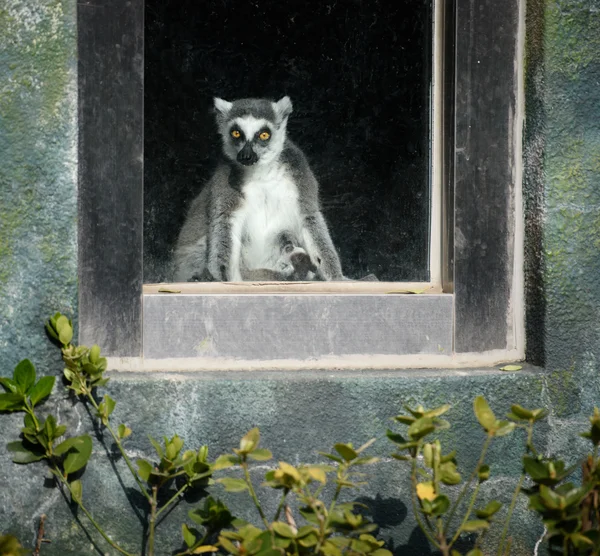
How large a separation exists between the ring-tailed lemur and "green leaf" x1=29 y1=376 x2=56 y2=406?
771mm

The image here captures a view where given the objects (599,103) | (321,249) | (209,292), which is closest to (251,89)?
(321,249)

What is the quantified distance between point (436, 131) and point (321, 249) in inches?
25.3

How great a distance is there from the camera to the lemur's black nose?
355cm

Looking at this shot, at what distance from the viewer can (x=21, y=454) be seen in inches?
101

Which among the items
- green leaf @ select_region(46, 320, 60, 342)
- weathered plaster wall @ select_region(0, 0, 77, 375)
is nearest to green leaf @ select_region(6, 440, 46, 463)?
weathered plaster wall @ select_region(0, 0, 77, 375)

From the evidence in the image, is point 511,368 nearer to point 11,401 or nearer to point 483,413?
point 483,413

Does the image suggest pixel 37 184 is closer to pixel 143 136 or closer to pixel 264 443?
pixel 143 136

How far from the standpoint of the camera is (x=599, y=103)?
2.92 metres

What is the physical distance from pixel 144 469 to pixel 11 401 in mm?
435

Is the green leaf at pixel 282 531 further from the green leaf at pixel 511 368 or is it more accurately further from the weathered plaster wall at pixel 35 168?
the green leaf at pixel 511 368

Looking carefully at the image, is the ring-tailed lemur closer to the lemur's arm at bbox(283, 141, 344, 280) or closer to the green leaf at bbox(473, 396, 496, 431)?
the lemur's arm at bbox(283, 141, 344, 280)

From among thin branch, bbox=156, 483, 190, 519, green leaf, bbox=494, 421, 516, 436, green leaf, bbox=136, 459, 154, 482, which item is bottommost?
thin branch, bbox=156, 483, 190, 519

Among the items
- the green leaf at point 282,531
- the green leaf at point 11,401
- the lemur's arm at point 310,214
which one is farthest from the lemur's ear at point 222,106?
the green leaf at point 282,531

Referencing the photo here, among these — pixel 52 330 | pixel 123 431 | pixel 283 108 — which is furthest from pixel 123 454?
pixel 283 108
